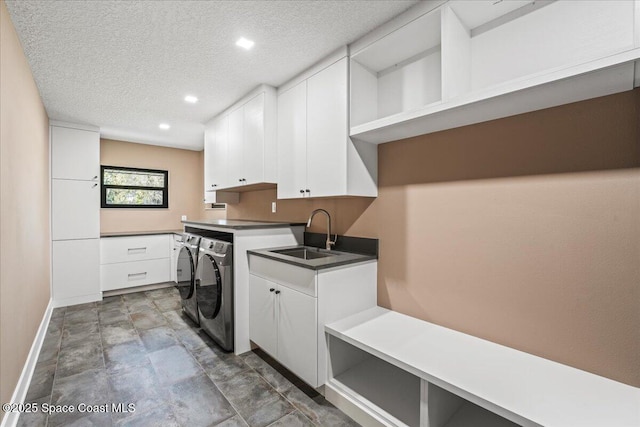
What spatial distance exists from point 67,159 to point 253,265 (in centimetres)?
334

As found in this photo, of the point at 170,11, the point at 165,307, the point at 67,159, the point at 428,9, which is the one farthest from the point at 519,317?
the point at 67,159

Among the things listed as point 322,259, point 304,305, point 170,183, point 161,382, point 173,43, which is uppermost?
point 173,43

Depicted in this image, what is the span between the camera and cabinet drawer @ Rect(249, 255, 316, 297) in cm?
188

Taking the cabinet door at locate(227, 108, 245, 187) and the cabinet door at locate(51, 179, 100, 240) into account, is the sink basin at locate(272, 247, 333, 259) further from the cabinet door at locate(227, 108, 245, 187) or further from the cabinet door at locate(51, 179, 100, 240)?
the cabinet door at locate(51, 179, 100, 240)

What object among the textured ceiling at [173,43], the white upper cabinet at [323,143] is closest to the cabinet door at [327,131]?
the white upper cabinet at [323,143]

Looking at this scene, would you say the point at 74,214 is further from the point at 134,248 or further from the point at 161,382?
the point at 161,382

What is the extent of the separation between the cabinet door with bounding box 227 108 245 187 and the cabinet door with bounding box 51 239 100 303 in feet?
7.80

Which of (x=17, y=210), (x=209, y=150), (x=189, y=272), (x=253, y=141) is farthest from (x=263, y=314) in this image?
(x=209, y=150)

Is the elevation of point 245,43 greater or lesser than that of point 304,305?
greater

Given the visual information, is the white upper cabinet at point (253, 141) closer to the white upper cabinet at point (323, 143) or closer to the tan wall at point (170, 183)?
the white upper cabinet at point (323, 143)

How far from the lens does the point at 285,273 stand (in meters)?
2.09

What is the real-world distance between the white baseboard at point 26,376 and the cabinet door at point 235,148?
7.24 ft

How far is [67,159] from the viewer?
3875 mm

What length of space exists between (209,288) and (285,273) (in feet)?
3.38
